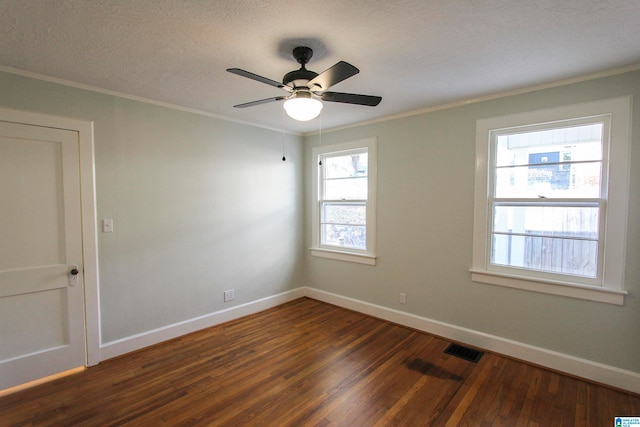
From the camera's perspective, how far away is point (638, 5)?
1.54m

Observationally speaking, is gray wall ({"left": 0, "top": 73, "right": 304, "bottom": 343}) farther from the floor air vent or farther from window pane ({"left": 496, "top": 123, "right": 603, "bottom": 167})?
window pane ({"left": 496, "top": 123, "right": 603, "bottom": 167})

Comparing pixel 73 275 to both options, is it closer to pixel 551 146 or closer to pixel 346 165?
pixel 346 165

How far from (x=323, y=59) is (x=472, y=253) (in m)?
2.37

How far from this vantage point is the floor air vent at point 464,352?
2810mm

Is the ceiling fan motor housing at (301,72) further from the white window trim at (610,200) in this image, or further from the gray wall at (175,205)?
the white window trim at (610,200)

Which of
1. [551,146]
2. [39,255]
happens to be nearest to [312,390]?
[39,255]

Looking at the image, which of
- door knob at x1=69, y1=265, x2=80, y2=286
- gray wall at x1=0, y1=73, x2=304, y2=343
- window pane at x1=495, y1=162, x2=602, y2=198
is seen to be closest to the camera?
window pane at x1=495, y1=162, x2=602, y2=198

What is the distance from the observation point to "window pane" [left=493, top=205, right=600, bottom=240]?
249cm

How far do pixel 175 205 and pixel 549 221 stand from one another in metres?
3.74

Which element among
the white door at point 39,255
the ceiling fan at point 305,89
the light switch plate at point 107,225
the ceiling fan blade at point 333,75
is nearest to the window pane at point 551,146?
the ceiling fan at point 305,89

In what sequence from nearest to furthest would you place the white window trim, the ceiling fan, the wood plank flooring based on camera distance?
1. the ceiling fan
2. the wood plank flooring
3. the white window trim

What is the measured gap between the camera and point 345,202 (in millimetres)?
4203

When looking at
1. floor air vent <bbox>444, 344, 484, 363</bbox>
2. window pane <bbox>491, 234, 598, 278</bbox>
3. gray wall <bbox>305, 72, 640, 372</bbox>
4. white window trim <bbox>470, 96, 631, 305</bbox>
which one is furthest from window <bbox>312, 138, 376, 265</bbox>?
white window trim <bbox>470, 96, 631, 305</bbox>

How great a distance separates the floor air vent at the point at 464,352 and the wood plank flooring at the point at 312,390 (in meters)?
0.07
